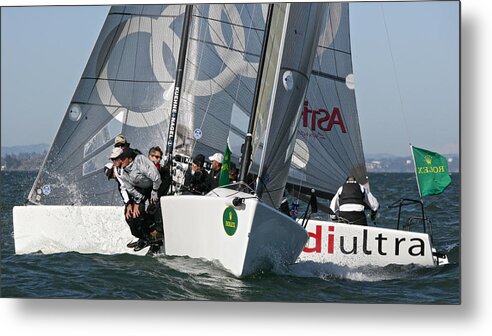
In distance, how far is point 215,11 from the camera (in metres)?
7.53

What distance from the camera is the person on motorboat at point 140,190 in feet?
22.5

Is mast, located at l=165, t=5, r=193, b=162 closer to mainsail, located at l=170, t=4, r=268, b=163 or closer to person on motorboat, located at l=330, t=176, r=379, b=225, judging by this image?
mainsail, located at l=170, t=4, r=268, b=163

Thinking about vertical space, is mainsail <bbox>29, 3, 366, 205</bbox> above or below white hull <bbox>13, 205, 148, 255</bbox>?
above

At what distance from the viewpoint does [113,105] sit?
8477 mm

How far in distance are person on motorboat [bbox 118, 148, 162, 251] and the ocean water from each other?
164 mm

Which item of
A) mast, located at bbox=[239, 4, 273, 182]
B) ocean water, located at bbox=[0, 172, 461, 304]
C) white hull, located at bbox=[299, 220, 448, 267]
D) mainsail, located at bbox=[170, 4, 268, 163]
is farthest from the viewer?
mainsail, located at bbox=[170, 4, 268, 163]

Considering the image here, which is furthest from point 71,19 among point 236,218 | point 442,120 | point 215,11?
point 442,120

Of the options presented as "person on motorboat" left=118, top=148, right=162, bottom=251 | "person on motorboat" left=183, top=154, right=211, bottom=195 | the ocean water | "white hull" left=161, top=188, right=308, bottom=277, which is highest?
"person on motorboat" left=183, top=154, right=211, bottom=195

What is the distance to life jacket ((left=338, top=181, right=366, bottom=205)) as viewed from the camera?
777 cm

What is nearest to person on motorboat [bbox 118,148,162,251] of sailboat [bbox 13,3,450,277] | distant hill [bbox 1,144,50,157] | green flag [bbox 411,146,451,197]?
sailboat [bbox 13,3,450,277]

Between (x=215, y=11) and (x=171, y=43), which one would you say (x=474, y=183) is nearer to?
(x=215, y=11)

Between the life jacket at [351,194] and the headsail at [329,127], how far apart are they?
0.41 m

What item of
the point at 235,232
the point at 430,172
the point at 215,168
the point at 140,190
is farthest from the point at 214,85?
the point at 235,232

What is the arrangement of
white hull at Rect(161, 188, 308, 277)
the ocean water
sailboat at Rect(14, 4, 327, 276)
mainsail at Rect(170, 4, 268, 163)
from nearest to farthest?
white hull at Rect(161, 188, 308, 277)
the ocean water
sailboat at Rect(14, 4, 327, 276)
mainsail at Rect(170, 4, 268, 163)
